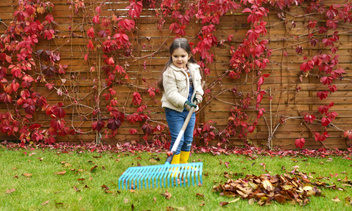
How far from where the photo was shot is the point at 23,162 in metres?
3.46

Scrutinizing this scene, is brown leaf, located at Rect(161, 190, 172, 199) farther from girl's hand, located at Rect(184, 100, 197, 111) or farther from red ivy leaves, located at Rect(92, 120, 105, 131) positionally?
red ivy leaves, located at Rect(92, 120, 105, 131)

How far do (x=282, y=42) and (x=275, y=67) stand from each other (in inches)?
13.5

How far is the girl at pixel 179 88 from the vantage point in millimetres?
2785

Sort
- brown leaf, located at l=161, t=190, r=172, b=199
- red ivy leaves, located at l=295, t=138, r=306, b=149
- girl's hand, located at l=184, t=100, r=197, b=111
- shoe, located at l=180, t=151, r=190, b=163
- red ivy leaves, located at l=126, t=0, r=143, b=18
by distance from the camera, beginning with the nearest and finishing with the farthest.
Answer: brown leaf, located at l=161, t=190, r=172, b=199
girl's hand, located at l=184, t=100, r=197, b=111
shoe, located at l=180, t=151, r=190, b=163
red ivy leaves, located at l=126, t=0, r=143, b=18
red ivy leaves, located at l=295, t=138, r=306, b=149

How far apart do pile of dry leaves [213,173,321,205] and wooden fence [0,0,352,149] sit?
1806mm

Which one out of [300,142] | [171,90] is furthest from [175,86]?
[300,142]

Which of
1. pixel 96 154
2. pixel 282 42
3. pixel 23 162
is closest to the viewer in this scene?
pixel 23 162

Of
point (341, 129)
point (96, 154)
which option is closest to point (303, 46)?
point (341, 129)

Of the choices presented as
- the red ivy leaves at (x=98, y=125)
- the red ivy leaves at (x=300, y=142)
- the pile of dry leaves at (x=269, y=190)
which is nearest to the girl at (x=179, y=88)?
the pile of dry leaves at (x=269, y=190)

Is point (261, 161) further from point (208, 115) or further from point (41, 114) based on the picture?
point (41, 114)

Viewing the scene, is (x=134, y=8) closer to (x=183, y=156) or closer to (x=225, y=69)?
(x=225, y=69)

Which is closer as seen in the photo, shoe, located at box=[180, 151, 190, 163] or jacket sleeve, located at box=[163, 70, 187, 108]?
jacket sleeve, located at box=[163, 70, 187, 108]

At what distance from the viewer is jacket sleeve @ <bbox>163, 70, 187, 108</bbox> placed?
9.00ft

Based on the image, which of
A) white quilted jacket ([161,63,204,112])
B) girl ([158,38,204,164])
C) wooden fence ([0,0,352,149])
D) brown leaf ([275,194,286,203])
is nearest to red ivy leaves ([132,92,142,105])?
wooden fence ([0,0,352,149])
